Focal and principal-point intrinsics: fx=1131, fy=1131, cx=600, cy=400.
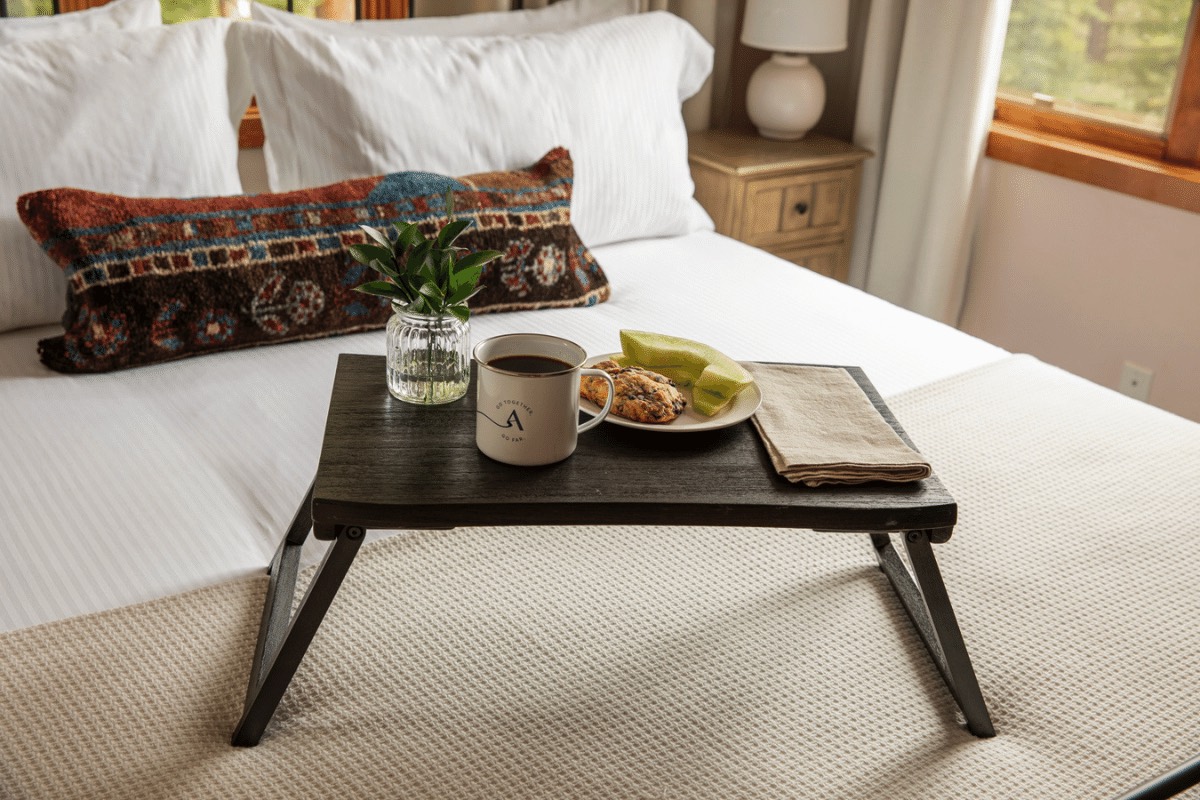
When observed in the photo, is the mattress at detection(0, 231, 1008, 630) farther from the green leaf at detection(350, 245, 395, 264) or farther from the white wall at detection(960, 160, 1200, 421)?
the white wall at detection(960, 160, 1200, 421)

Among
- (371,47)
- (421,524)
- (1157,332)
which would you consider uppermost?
(371,47)

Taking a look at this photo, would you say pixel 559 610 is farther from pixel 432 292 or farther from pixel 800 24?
pixel 800 24

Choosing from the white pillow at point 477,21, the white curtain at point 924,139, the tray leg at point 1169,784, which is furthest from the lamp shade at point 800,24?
the tray leg at point 1169,784

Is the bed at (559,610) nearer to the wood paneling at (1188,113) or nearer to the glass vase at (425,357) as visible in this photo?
the glass vase at (425,357)

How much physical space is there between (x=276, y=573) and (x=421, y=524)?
0.30m

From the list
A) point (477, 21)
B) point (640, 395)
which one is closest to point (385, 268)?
point (640, 395)

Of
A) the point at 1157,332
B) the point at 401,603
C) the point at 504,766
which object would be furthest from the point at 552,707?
the point at 1157,332

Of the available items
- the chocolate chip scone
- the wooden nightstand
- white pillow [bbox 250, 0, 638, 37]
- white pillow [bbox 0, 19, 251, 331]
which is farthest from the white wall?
white pillow [bbox 0, 19, 251, 331]

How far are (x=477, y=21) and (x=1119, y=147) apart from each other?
1.51m

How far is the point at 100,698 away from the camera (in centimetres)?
107

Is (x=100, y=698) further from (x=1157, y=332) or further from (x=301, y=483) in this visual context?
(x=1157, y=332)

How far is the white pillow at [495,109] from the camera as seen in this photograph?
1967 mm

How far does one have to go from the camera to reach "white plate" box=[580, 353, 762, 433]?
1.17 metres

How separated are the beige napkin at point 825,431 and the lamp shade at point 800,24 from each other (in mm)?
1520
